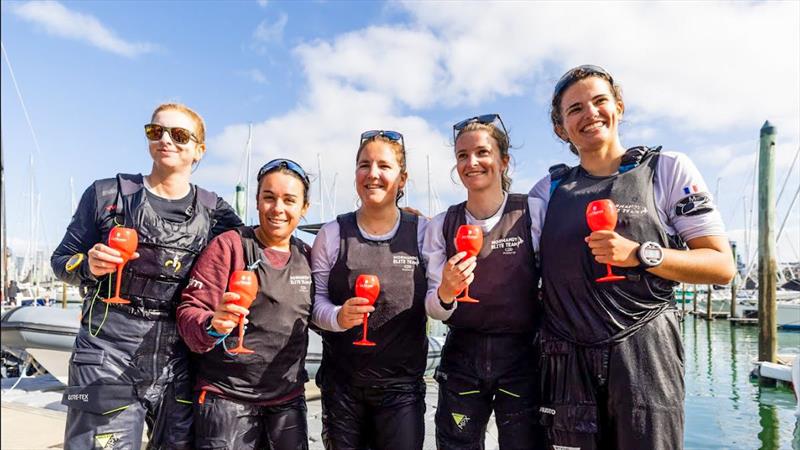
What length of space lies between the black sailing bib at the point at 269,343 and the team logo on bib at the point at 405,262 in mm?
602

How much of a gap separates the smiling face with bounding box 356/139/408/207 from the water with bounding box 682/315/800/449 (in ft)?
33.5

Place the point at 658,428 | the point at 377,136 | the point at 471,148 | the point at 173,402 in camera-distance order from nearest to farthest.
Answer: the point at 658,428
the point at 173,402
the point at 471,148
the point at 377,136

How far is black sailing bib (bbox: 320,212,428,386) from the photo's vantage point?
3.21 meters

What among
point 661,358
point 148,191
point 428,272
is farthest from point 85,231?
point 661,358

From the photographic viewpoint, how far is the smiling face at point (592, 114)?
294 centimetres

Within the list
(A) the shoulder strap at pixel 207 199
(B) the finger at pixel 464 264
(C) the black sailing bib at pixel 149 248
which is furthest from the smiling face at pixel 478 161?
(C) the black sailing bib at pixel 149 248

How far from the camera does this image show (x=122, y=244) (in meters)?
2.87

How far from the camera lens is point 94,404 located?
2.94m

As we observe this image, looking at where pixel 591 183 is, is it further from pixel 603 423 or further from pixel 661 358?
pixel 603 423

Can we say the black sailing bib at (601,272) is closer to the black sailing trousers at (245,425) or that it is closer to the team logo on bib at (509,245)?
the team logo on bib at (509,245)

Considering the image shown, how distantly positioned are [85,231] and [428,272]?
7.43 feet

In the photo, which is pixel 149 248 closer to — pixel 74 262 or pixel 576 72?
pixel 74 262

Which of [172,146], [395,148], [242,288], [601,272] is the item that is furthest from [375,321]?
[172,146]

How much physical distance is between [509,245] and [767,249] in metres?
16.4
